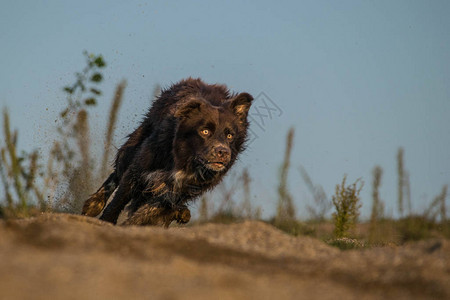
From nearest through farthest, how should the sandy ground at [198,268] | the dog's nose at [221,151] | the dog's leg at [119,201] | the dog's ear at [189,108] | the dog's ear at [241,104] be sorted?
1. the sandy ground at [198,268]
2. the dog's nose at [221,151]
3. the dog's ear at [189,108]
4. the dog's ear at [241,104]
5. the dog's leg at [119,201]

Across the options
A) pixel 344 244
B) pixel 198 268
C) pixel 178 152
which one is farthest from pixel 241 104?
pixel 198 268

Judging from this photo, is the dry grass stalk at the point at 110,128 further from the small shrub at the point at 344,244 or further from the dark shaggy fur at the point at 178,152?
the small shrub at the point at 344,244

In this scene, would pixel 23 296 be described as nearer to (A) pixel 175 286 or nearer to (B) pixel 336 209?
(A) pixel 175 286

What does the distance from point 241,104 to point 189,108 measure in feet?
2.84

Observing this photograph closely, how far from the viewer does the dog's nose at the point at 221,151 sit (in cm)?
827

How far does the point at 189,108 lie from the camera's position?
28.1 feet

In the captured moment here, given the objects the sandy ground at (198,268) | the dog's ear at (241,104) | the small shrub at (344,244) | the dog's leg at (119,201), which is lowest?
the sandy ground at (198,268)

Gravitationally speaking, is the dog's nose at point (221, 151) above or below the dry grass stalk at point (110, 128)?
below

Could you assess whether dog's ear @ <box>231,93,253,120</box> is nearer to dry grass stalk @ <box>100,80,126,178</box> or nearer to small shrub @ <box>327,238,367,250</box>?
small shrub @ <box>327,238,367,250</box>

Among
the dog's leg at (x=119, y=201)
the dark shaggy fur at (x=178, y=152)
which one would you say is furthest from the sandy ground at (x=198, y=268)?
the dog's leg at (x=119, y=201)

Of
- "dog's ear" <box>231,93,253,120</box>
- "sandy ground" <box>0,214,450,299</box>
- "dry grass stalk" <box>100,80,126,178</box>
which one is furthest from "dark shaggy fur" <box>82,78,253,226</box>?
"sandy ground" <box>0,214,450,299</box>

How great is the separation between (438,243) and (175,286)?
2.51 m

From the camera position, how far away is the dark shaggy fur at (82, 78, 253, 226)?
8.55m

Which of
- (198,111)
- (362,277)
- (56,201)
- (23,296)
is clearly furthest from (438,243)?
(56,201)
